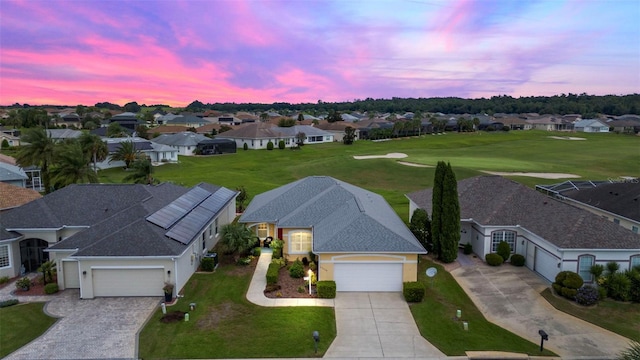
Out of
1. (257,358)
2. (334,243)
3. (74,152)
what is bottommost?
(257,358)

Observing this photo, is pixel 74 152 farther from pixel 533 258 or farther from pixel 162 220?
pixel 533 258

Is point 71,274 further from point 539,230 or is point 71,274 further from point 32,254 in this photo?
point 539,230

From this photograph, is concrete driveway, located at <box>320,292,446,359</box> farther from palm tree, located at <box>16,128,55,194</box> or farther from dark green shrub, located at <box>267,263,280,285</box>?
palm tree, located at <box>16,128,55,194</box>

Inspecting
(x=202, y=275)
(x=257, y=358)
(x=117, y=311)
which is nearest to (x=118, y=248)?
(x=117, y=311)

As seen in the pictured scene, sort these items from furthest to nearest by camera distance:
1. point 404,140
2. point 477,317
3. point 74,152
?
point 404,140, point 74,152, point 477,317

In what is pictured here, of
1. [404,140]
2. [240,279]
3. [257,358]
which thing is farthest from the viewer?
[404,140]

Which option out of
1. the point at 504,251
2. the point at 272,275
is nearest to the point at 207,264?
the point at 272,275

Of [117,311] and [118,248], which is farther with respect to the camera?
[118,248]
